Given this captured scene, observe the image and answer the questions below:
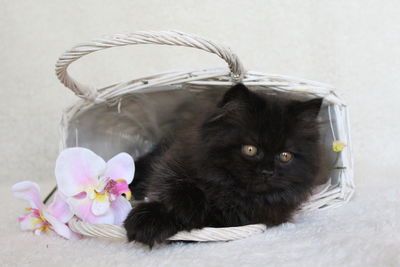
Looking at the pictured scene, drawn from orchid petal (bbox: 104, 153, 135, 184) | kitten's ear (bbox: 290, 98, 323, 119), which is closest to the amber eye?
kitten's ear (bbox: 290, 98, 323, 119)

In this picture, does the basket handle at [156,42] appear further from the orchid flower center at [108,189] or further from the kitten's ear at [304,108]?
the orchid flower center at [108,189]

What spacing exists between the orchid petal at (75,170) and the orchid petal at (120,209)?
Result: 110mm

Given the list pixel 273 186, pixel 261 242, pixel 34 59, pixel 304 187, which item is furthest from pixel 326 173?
pixel 34 59

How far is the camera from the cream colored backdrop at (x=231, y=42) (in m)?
2.47

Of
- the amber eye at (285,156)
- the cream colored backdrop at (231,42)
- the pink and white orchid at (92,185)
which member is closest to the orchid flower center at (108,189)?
the pink and white orchid at (92,185)

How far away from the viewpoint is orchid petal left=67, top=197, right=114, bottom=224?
1.39m

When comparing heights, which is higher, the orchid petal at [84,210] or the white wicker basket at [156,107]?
the white wicker basket at [156,107]

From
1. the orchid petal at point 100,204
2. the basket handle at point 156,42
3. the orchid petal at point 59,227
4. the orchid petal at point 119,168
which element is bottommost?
the orchid petal at point 59,227

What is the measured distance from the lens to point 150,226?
3.94ft

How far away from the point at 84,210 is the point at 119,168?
194 millimetres

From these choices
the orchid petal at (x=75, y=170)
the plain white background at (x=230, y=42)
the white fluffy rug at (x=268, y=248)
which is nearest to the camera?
the white fluffy rug at (x=268, y=248)

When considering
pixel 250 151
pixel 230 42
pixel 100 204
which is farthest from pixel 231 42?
pixel 100 204

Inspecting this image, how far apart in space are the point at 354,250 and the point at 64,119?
1233 mm

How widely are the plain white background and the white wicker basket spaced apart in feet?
1.94
